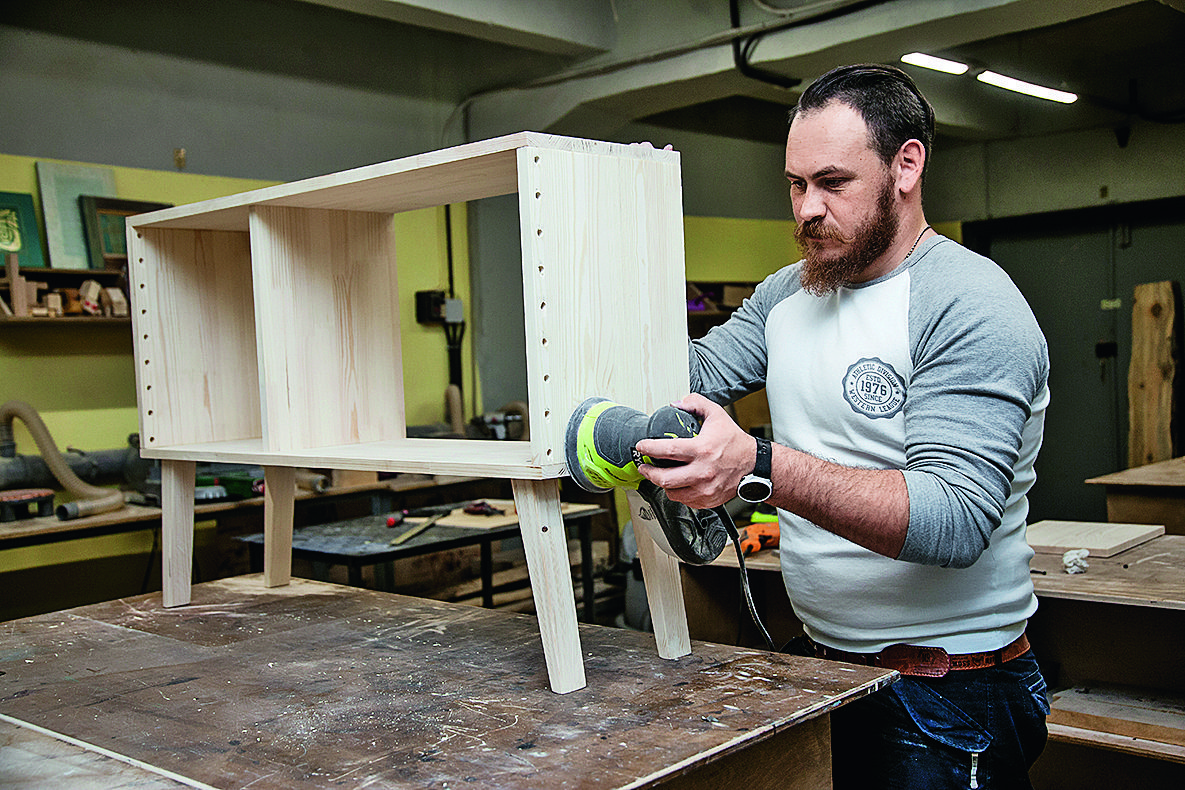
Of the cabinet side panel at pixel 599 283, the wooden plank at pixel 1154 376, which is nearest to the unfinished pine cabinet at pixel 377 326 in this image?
the cabinet side panel at pixel 599 283

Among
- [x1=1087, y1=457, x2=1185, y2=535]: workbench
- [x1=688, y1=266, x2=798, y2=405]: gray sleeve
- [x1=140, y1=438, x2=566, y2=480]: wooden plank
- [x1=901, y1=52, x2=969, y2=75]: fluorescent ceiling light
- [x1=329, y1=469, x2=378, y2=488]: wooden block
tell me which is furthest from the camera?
[x1=901, y1=52, x2=969, y2=75]: fluorescent ceiling light

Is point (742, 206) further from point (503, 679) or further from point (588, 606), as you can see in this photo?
point (503, 679)

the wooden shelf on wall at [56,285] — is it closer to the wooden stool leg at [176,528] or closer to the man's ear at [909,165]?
the wooden stool leg at [176,528]

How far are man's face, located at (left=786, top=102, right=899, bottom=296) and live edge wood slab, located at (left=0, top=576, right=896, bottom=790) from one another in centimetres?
61

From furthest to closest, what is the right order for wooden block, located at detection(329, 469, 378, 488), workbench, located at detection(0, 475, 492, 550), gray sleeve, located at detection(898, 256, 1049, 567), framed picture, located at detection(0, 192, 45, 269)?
wooden block, located at detection(329, 469, 378, 488) → framed picture, located at detection(0, 192, 45, 269) → workbench, located at detection(0, 475, 492, 550) → gray sleeve, located at detection(898, 256, 1049, 567)

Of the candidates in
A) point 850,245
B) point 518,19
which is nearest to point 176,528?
point 850,245

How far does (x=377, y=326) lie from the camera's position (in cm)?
200

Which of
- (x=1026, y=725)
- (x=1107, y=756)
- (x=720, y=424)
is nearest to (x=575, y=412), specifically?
(x=720, y=424)

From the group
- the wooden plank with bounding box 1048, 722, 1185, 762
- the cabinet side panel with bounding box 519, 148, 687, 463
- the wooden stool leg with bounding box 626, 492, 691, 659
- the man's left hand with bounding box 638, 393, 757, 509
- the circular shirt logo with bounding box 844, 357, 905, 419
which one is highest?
the cabinet side panel with bounding box 519, 148, 687, 463

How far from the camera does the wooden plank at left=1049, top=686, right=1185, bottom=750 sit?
2.16 metres

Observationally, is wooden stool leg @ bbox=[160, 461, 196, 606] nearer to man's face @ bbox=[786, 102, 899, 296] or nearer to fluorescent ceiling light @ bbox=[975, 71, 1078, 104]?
man's face @ bbox=[786, 102, 899, 296]

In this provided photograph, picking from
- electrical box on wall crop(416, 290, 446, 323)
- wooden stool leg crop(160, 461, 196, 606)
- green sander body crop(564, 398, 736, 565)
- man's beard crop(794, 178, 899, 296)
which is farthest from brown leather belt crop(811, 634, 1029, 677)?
electrical box on wall crop(416, 290, 446, 323)

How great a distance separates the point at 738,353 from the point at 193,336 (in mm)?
1152

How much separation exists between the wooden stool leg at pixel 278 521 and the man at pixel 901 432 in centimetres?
113
